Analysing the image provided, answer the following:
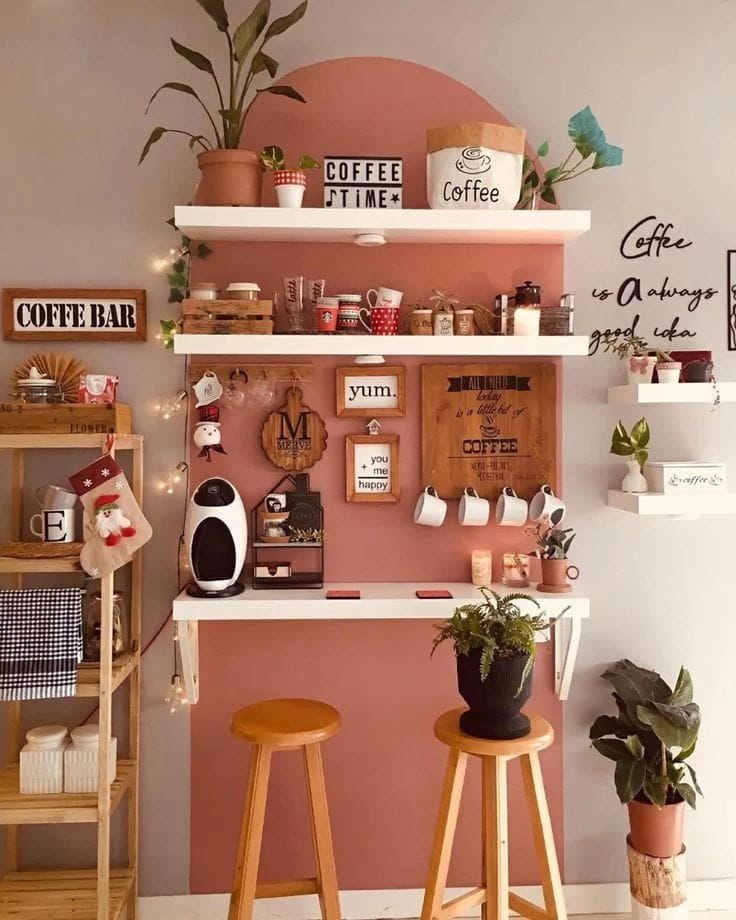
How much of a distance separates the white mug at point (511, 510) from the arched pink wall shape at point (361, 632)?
10 centimetres

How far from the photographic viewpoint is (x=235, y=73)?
2.49m

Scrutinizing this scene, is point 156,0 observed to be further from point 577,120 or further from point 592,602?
point 592,602

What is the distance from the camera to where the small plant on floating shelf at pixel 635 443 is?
8.04 ft

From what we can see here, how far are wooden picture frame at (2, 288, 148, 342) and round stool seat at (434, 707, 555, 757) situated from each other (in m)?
1.43

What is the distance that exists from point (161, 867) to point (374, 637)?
945mm

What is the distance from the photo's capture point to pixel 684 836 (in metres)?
2.64

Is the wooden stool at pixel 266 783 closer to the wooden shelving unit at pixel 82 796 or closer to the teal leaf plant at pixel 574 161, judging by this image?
the wooden shelving unit at pixel 82 796

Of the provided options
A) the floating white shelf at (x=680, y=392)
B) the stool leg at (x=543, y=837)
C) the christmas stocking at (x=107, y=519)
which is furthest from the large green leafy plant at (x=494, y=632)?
the christmas stocking at (x=107, y=519)

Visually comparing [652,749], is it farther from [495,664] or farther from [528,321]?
[528,321]

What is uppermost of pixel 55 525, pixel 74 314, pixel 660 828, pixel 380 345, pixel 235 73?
pixel 235 73

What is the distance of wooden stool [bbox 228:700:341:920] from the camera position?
84.5 inches

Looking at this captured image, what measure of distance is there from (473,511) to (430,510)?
129mm

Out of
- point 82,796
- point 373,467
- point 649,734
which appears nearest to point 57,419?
point 373,467

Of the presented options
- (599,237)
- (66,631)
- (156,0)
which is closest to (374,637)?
(66,631)
